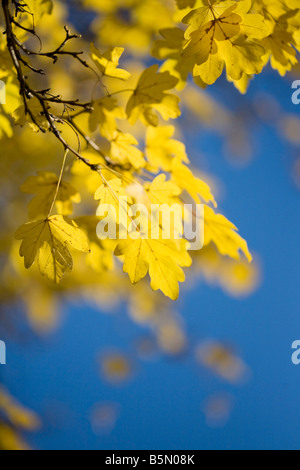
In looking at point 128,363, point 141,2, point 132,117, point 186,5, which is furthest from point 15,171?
point 128,363

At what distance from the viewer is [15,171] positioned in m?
2.49

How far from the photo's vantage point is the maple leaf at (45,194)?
1.26m

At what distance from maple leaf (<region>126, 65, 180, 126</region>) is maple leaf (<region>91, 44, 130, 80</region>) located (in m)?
0.09

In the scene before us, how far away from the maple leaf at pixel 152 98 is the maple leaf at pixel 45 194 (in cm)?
32

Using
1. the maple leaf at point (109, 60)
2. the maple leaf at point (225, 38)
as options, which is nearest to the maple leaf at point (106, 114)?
the maple leaf at point (109, 60)

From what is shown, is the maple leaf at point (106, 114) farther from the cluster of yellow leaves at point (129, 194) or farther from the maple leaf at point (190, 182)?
the maple leaf at point (190, 182)

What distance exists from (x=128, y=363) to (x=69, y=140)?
2.84 m

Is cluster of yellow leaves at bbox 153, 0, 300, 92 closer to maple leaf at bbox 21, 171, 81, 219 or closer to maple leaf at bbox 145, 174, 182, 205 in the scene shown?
maple leaf at bbox 145, 174, 182, 205

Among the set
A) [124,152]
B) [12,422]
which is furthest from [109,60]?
[12,422]

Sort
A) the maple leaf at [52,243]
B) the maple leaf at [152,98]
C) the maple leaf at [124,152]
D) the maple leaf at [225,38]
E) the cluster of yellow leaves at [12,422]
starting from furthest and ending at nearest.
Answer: the cluster of yellow leaves at [12,422] < the maple leaf at [124,152] < the maple leaf at [152,98] < the maple leaf at [52,243] < the maple leaf at [225,38]

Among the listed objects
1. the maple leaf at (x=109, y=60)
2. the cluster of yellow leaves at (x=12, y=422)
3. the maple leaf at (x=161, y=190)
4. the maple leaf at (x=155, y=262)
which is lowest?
the maple leaf at (x=155, y=262)

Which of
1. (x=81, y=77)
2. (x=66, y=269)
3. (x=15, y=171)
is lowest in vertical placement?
(x=66, y=269)
